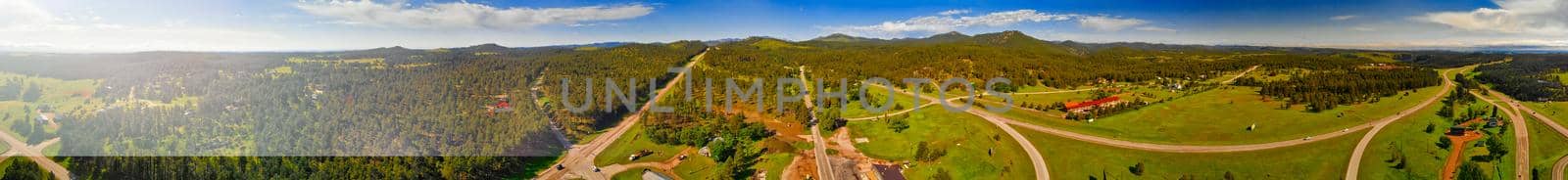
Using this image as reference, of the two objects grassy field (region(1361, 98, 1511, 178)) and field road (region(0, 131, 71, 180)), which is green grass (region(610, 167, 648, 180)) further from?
Result: grassy field (region(1361, 98, 1511, 178))

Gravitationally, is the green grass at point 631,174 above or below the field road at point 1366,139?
below

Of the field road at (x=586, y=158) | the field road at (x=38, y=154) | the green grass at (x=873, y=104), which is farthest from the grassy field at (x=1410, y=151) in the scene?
the field road at (x=38, y=154)

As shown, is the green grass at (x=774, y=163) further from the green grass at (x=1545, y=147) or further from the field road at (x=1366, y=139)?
the green grass at (x=1545, y=147)

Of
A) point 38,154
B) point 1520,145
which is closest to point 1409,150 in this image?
point 1520,145

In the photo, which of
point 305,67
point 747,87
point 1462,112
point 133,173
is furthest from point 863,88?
point 305,67

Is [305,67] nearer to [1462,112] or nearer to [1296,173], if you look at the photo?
[1296,173]

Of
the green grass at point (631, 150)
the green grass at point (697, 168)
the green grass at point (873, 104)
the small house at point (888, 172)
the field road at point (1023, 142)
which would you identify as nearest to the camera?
the field road at point (1023, 142)

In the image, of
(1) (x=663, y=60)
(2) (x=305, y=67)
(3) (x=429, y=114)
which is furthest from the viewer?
(1) (x=663, y=60)
